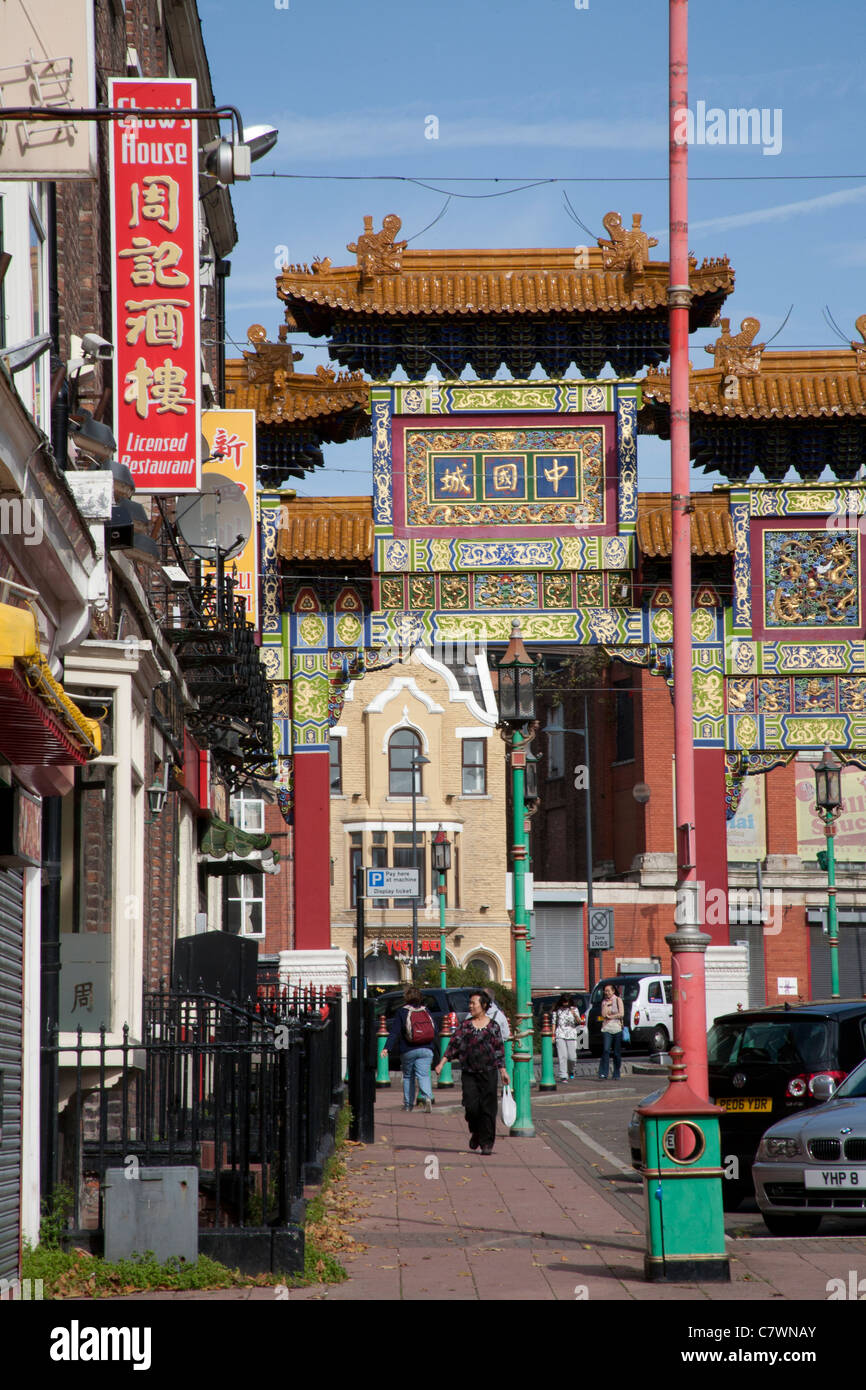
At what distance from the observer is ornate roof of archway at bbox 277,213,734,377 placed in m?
31.1

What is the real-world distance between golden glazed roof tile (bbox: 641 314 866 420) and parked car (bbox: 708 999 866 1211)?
1697cm

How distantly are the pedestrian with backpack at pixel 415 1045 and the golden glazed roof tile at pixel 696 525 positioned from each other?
9.69m

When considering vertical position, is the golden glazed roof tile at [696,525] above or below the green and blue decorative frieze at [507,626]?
above

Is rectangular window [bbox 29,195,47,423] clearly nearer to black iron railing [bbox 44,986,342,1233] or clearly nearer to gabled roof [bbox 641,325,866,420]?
black iron railing [bbox 44,986,342,1233]

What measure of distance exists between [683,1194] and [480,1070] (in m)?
8.32

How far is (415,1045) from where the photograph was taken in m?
24.0

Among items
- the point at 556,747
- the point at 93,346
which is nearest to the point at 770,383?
the point at 93,346

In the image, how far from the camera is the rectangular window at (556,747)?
6850 centimetres

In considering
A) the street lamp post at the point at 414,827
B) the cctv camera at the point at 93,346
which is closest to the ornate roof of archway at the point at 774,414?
the cctv camera at the point at 93,346

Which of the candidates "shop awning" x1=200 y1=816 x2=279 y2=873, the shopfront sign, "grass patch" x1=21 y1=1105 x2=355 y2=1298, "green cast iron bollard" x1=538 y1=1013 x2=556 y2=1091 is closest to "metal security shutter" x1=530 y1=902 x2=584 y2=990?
"green cast iron bollard" x1=538 y1=1013 x2=556 y2=1091

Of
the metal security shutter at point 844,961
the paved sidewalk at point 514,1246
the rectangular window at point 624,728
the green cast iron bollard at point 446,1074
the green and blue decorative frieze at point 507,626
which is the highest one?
the rectangular window at point 624,728

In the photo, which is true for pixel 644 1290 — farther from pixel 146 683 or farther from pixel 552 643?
pixel 552 643

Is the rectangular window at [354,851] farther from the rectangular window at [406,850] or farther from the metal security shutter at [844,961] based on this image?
the metal security shutter at [844,961]

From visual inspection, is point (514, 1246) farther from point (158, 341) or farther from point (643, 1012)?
point (643, 1012)
